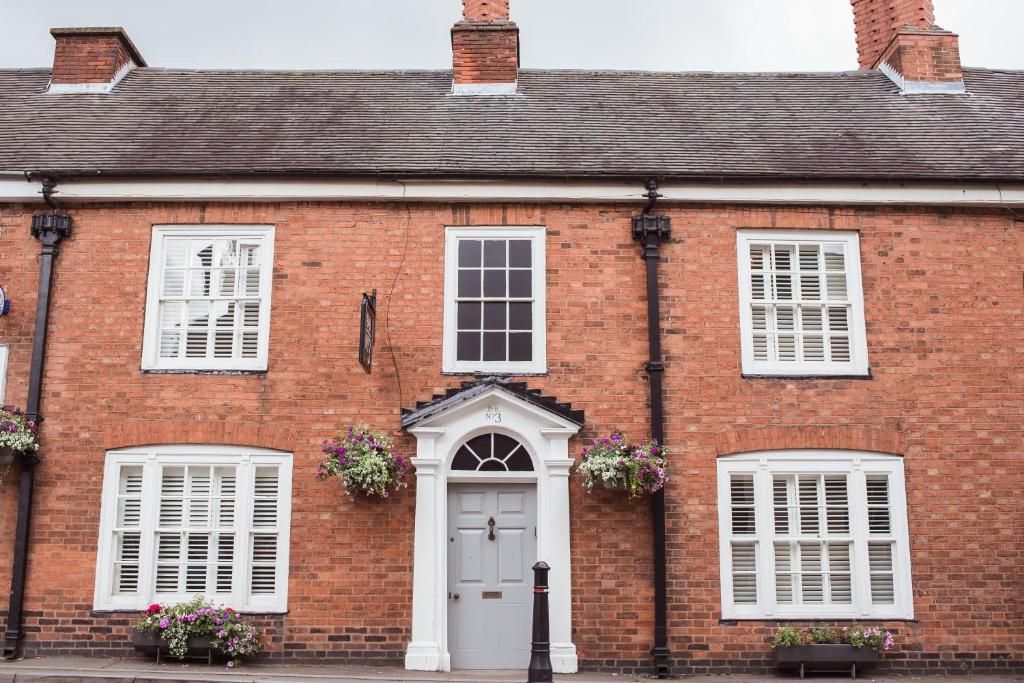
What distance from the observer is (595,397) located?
9469mm

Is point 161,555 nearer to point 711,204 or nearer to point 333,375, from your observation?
point 333,375

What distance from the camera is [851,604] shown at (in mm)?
9156

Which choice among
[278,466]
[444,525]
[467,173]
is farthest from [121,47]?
[444,525]

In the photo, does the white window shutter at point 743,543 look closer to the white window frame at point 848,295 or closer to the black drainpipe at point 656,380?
the black drainpipe at point 656,380

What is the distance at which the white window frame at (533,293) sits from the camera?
9594 millimetres

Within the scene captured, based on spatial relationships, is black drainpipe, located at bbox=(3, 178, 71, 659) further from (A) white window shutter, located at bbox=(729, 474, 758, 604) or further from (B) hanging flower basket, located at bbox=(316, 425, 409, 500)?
(A) white window shutter, located at bbox=(729, 474, 758, 604)

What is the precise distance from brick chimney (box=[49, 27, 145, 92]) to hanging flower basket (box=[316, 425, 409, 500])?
23.7 ft

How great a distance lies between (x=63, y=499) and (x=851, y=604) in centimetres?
862

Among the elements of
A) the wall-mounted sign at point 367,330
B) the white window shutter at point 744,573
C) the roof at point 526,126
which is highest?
the roof at point 526,126

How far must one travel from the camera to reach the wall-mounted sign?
8.77 m

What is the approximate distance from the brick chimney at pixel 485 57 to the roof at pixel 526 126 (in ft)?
1.09

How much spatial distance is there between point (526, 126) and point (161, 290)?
5076mm

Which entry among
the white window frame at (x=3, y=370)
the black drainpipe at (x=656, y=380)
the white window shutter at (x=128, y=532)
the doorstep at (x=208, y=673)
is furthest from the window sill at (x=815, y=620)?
the white window frame at (x=3, y=370)

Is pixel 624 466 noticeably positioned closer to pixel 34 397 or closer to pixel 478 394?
pixel 478 394
